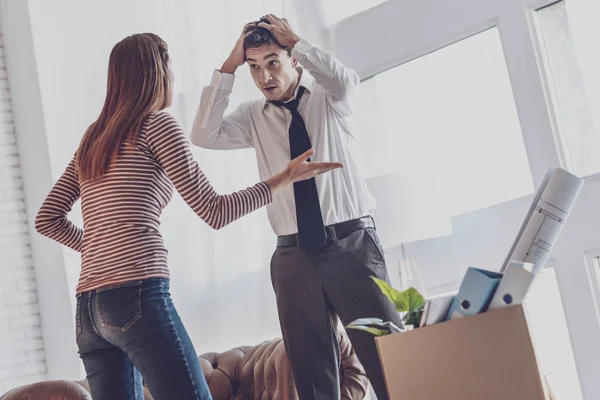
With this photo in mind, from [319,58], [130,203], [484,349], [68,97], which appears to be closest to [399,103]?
[319,58]

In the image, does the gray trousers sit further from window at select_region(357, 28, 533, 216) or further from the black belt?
window at select_region(357, 28, 533, 216)

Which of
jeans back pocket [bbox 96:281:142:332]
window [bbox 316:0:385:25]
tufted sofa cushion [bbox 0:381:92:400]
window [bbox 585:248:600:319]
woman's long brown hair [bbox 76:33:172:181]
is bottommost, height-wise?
tufted sofa cushion [bbox 0:381:92:400]

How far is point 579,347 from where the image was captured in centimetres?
306

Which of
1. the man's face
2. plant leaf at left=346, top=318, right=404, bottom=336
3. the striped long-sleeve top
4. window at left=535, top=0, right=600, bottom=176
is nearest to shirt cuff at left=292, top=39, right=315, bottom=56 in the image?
the man's face

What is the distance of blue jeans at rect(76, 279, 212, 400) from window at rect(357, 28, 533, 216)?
4.82 ft

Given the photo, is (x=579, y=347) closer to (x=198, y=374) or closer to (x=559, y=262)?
(x=559, y=262)

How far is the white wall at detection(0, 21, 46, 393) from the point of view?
4.09 metres

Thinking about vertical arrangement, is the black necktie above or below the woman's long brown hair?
below

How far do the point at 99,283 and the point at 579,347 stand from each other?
1.87 meters

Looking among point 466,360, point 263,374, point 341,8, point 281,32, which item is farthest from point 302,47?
point 466,360

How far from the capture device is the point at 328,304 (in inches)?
103

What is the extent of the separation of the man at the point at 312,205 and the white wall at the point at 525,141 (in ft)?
2.65

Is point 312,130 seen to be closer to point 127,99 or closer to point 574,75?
Answer: point 127,99

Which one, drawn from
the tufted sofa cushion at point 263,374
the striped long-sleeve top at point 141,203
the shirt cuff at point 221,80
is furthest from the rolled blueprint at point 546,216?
the tufted sofa cushion at point 263,374
